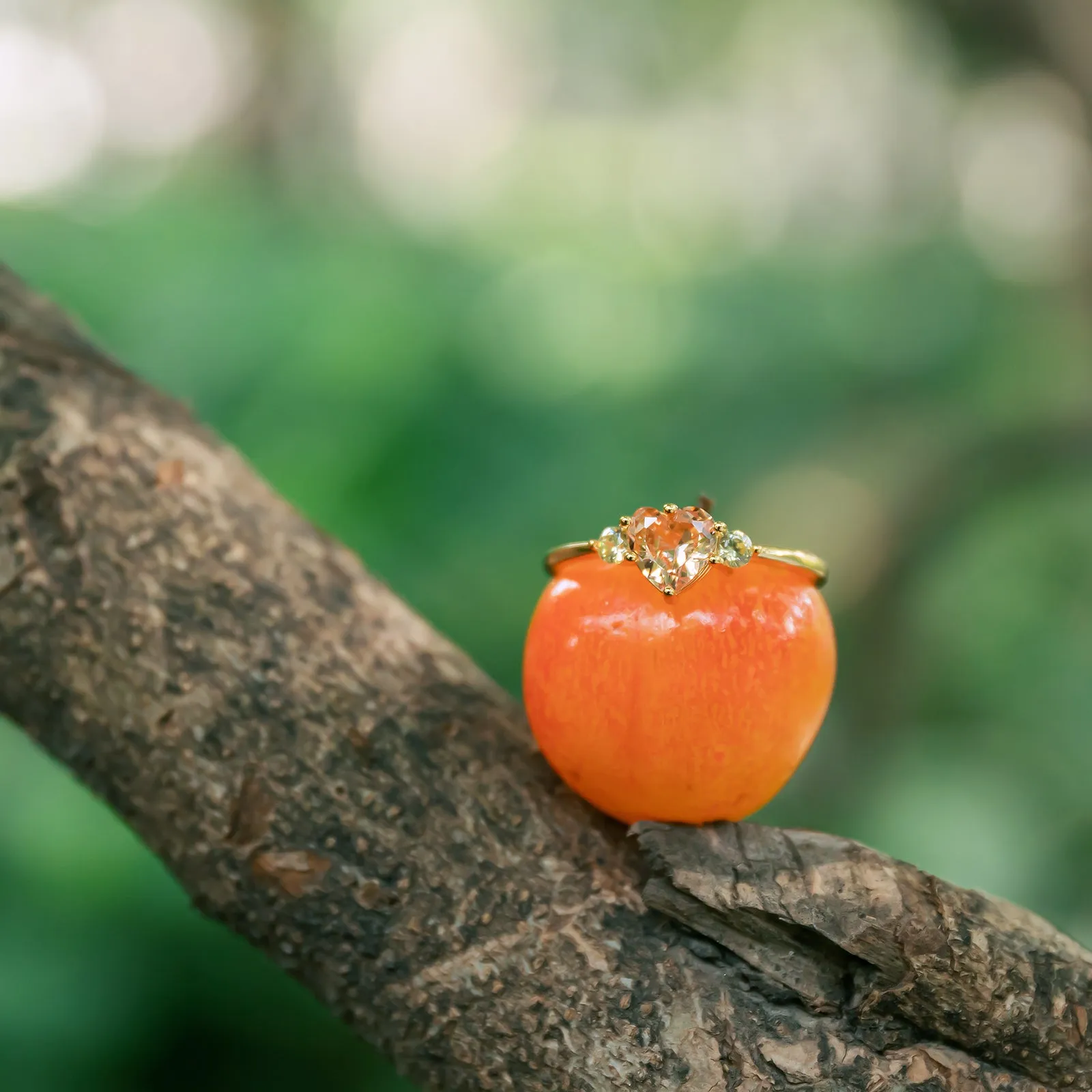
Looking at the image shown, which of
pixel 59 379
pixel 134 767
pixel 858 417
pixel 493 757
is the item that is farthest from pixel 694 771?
pixel 858 417

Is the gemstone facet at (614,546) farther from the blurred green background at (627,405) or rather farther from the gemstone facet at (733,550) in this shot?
the blurred green background at (627,405)

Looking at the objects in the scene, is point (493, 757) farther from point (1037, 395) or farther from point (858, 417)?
point (1037, 395)

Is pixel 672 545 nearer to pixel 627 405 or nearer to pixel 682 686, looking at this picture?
pixel 682 686

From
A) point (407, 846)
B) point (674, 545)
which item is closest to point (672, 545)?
point (674, 545)

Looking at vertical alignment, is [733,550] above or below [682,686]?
above

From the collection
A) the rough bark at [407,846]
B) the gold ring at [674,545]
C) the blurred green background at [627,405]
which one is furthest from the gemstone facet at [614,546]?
the blurred green background at [627,405]
